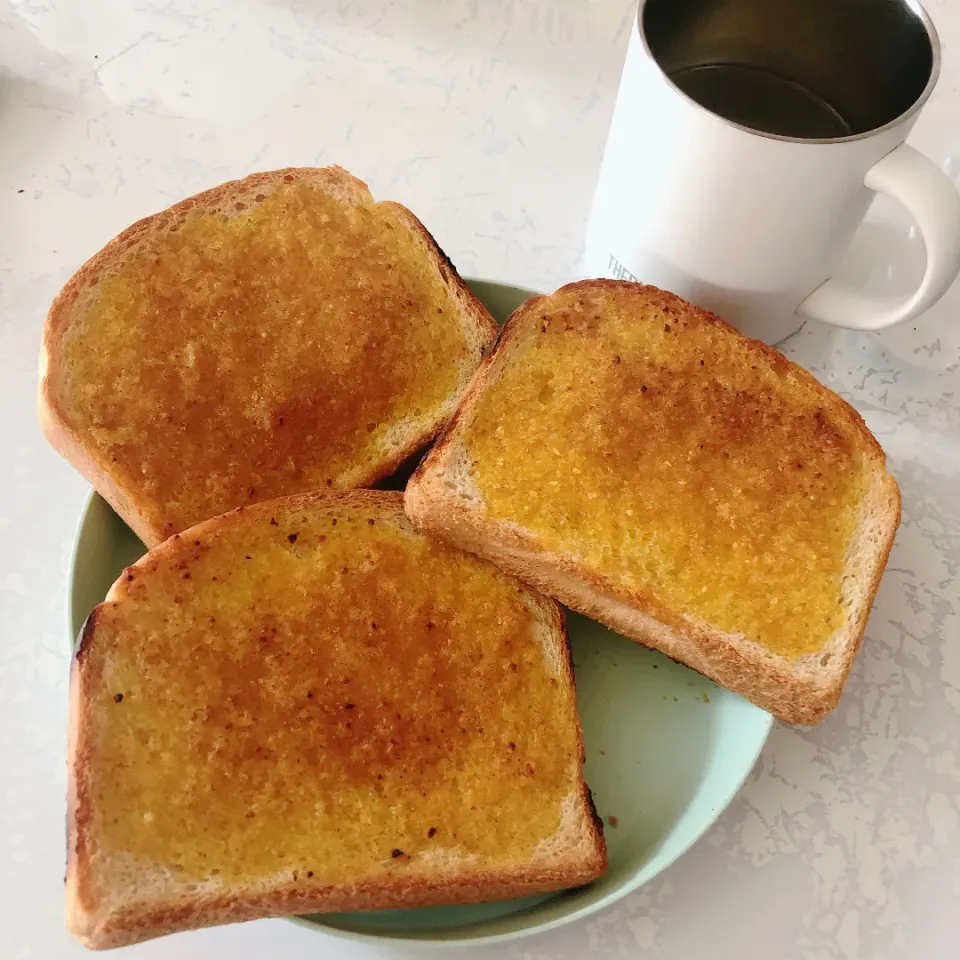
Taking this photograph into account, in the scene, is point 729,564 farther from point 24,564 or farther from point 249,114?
point 249,114

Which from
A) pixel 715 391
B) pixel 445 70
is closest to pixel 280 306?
pixel 715 391

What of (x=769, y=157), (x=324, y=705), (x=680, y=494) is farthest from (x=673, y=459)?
(x=324, y=705)

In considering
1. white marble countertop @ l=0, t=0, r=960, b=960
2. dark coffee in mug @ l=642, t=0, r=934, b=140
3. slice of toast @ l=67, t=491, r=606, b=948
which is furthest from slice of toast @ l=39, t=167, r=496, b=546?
dark coffee in mug @ l=642, t=0, r=934, b=140

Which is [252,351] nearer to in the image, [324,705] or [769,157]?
[324,705]

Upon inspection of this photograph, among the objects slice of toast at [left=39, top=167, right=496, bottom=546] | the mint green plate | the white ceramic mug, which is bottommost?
the mint green plate

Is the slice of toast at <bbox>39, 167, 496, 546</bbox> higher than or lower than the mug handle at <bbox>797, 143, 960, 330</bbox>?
lower

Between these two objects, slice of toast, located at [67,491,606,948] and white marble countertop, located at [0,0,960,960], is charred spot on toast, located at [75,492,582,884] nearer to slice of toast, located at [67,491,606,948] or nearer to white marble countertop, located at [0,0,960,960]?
slice of toast, located at [67,491,606,948]

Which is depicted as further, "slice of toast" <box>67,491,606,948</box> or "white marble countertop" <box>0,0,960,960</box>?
"white marble countertop" <box>0,0,960,960</box>
